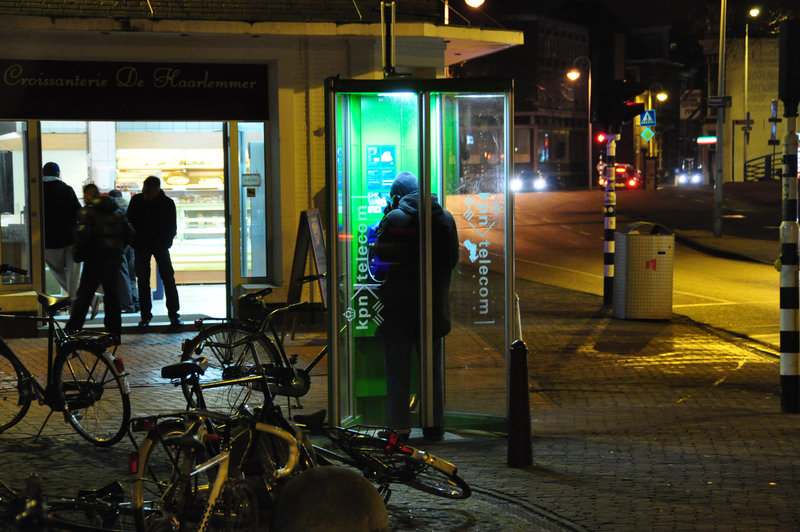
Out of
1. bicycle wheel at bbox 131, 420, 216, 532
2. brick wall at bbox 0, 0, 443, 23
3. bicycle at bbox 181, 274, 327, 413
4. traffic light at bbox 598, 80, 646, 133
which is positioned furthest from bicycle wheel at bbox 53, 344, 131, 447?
traffic light at bbox 598, 80, 646, 133

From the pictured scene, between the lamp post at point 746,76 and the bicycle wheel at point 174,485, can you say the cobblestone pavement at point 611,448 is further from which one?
the lamp post at point 746,76

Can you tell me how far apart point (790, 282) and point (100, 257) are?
291 inches

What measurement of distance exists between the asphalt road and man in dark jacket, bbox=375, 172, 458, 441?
6.26 meters

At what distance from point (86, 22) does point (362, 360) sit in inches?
263

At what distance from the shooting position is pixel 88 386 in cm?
768

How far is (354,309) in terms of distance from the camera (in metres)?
7.75

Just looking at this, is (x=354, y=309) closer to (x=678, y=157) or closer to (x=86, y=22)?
(x=86, y=22)

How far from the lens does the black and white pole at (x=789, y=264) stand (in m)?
8.27

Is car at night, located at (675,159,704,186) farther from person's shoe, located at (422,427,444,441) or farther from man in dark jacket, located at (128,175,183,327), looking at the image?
person's shoe, located at (422,427,444,441)

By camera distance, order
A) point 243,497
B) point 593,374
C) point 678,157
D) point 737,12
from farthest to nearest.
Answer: point 678,157
point 737,12
point 593,374
point 243,497

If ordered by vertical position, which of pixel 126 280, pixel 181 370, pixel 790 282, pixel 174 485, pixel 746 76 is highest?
pixel 746 76

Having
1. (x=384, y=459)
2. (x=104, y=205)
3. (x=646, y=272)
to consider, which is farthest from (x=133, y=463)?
(x=646, y=272)

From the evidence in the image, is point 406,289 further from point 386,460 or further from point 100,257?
point 100,257

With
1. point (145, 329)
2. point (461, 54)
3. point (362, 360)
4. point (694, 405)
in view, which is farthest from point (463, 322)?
point (461, 54)
